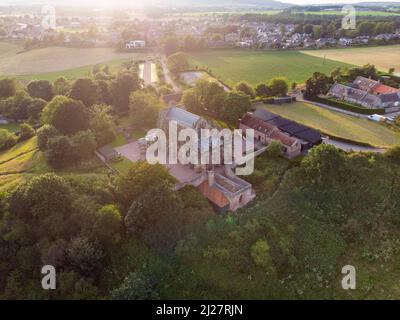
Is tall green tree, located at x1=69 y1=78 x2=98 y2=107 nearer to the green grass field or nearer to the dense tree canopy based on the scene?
the dense tree canopy

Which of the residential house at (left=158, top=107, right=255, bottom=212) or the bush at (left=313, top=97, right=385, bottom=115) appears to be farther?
the bush at (left=313, top=97, right=385, bottom=115)

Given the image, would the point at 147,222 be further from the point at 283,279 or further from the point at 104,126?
the point at 104,126

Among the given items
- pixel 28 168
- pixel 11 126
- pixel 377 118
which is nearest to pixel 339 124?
pixel 377 118

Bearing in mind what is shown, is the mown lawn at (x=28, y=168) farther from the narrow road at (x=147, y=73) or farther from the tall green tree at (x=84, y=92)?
the narrow road at (x=147, y=73)

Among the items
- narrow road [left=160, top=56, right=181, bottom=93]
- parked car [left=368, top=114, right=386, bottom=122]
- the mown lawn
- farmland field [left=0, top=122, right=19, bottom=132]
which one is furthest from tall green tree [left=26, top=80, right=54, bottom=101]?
parked car [left=368, top=114, right=386, bottom=122]

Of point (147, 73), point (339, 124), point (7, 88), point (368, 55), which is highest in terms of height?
point (368, 55)

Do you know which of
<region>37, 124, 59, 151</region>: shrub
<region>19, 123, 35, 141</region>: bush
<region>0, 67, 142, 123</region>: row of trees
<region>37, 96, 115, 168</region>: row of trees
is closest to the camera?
<region>37, 96, 115, 168</region>: row of trees

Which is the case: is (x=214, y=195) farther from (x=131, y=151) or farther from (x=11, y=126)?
(x=11, y=126)
